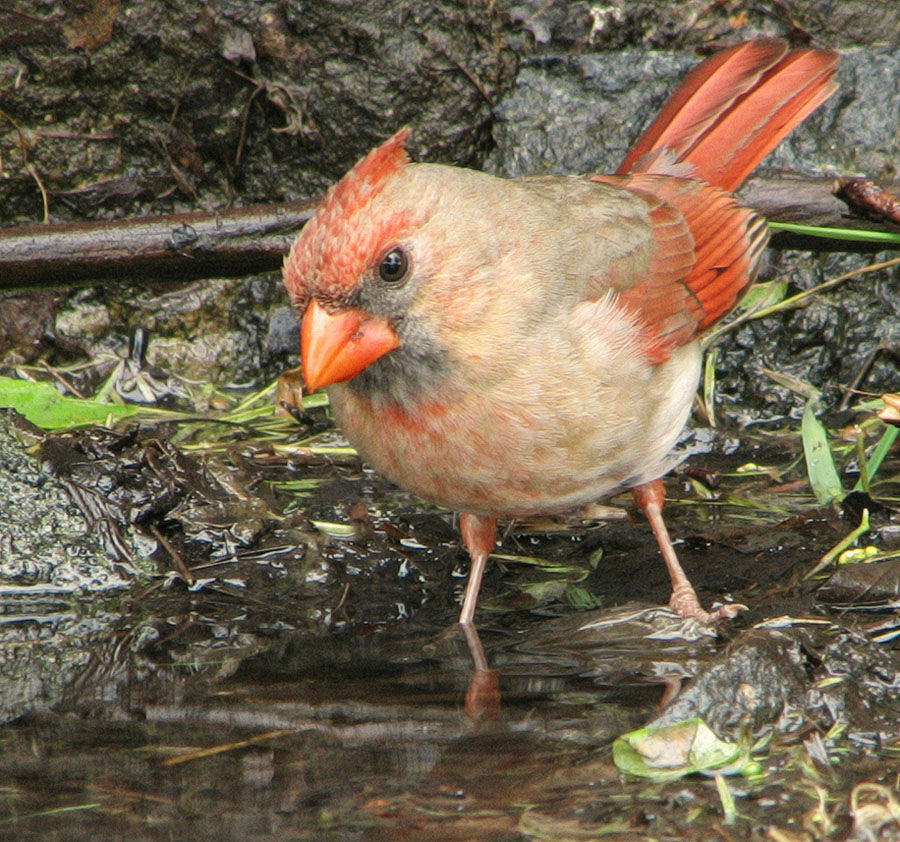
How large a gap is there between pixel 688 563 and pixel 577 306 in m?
0.94

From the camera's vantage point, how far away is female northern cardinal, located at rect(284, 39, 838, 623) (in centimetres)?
322

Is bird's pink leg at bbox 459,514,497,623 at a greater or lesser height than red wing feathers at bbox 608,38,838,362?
lesser

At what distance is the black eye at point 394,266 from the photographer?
3203mm

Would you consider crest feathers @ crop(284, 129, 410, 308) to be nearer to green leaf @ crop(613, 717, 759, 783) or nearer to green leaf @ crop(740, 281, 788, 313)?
green leaf @ crop(613, 717, 759, 783)

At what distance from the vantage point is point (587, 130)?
5.25 meters

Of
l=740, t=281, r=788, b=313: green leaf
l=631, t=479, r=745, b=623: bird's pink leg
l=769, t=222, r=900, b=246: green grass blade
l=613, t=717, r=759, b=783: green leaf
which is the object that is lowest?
l=631, t=479, r=745, b=623: bird's pink leg

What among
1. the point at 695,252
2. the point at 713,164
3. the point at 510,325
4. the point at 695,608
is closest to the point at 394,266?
the point at 510,325

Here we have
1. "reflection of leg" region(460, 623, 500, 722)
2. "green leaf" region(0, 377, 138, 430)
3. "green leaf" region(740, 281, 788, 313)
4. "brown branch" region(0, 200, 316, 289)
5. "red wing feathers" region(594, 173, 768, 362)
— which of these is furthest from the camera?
"green leaf" region(740, 281, 788, 313)

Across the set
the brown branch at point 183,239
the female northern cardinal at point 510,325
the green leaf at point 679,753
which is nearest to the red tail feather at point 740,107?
the brown branch at point 183,239

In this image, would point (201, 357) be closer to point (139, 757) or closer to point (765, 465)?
point (765, 465)

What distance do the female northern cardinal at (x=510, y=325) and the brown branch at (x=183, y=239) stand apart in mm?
272

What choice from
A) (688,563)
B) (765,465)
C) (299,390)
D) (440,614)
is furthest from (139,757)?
(765,465)

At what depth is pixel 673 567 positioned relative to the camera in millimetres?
3826

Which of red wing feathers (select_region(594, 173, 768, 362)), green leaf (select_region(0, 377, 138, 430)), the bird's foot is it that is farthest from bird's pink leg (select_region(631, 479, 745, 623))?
green leaf (select_region(0, 377, 138, 430))
